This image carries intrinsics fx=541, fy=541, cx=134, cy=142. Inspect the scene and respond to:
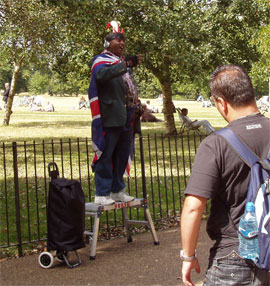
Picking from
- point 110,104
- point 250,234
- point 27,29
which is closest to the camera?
point 250,234

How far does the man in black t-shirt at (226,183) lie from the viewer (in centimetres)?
264

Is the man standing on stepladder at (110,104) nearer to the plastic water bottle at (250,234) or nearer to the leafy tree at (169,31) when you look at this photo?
the plastic water bottle at (250,234)

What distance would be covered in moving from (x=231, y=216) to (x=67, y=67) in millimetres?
18016

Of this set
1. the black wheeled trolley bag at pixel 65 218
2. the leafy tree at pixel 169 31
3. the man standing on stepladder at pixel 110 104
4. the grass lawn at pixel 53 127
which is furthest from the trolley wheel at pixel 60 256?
the grass lawn at pixel 53 127

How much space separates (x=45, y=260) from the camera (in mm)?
5582

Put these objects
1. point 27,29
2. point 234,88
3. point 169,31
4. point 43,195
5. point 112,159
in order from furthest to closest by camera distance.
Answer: point 27,29 → point 169,31 → point 43,195 → point 112,159 → point 234,88

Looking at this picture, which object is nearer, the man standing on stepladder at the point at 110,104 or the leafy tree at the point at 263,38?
the man standing on stepladder at the point at 110,104

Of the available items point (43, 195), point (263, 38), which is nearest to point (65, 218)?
point (43, 195)

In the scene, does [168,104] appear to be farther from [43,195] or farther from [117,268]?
[117,268]

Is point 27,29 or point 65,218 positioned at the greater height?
point 27,29

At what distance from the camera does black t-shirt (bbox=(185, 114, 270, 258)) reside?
263 centimetres

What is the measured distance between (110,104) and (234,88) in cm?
316

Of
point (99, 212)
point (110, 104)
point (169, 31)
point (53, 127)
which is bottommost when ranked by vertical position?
point (99, 212)

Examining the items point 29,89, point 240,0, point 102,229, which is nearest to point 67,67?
point 240,0
